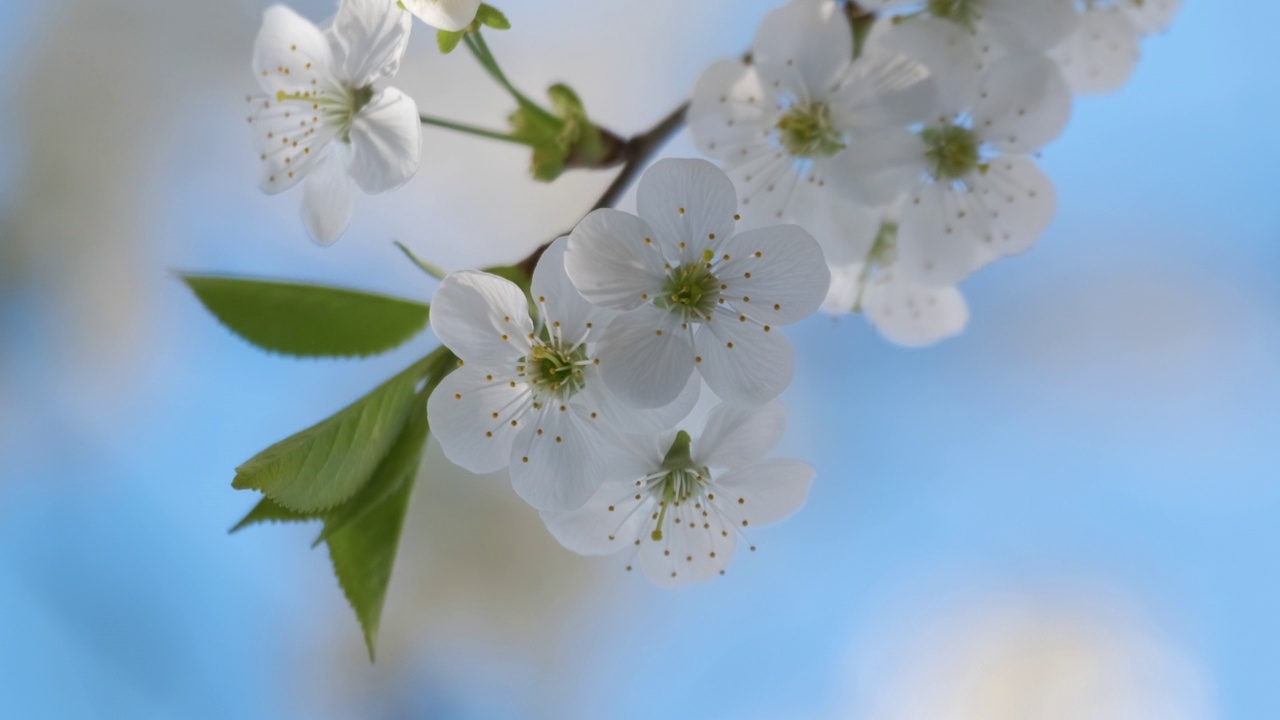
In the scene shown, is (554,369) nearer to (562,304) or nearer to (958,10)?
(562,304)

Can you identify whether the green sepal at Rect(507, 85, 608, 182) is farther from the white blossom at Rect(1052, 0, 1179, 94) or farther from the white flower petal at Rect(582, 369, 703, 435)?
the white blossom at Rect(1052, 0, 1179, 94)

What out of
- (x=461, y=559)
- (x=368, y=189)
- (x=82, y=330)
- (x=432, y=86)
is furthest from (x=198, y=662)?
(x=368, y=189)

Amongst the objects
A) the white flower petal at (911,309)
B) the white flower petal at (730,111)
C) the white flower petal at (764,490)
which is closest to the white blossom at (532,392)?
the white flower petal at (764,490)

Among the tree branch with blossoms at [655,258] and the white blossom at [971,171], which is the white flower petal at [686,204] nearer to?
the tree branch with blossoms at [655,258]

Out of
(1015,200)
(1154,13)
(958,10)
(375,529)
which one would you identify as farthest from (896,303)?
(375,529)

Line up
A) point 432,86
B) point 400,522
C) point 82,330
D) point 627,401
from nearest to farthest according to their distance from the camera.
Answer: point 627,401
point 400,522
point 432,86
point 82,330

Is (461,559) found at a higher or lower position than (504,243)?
lower

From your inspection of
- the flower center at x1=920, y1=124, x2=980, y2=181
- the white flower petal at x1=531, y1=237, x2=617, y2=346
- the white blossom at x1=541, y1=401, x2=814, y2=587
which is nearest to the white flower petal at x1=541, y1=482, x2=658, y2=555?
the white blossom at x1=541, y1=401, x2=814, y2=587

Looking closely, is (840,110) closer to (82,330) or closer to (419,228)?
(419,228)
